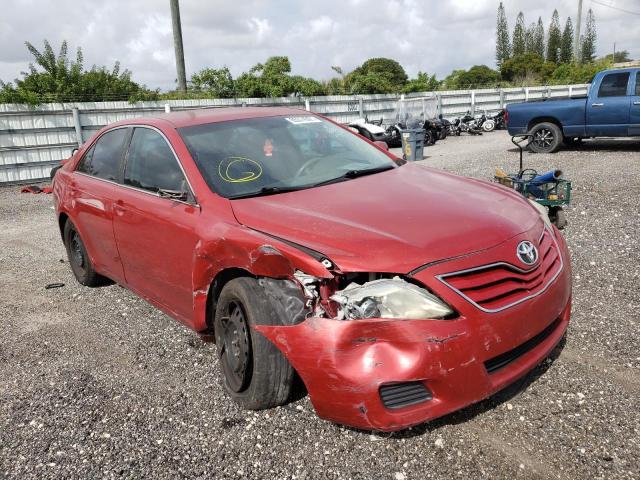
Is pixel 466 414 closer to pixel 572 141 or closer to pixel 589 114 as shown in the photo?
pixel 589 114

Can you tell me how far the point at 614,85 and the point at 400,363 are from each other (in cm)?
1204

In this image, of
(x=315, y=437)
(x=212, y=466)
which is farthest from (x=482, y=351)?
(x=212, y=466)

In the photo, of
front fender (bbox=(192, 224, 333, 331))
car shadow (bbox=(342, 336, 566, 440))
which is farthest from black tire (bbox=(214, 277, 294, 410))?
car shadow (bbox=(342, 336, 566, 440))

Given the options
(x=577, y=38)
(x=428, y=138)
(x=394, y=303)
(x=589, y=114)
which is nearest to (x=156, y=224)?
(x=394, y=303)

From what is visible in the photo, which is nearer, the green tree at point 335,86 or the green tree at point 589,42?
the green tree at point 335,86

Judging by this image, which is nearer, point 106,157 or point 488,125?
point 106,157

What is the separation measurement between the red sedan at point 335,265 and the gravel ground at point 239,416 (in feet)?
0.90

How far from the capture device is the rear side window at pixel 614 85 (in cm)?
1154

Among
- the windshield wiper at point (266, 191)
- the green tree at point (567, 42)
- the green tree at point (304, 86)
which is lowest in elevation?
the windshield wiper at point (266, 191)

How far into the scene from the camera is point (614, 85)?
11.7 meters

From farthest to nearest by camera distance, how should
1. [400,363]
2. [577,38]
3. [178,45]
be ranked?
[577,38] → [178,45] → [400,363]

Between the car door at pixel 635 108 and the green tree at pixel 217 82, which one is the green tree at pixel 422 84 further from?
the car door at pixel 635 108

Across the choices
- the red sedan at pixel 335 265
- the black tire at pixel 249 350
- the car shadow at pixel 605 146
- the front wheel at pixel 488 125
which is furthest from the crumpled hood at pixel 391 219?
the front wheel at pixel 488 125

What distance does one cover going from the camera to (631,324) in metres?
3.54
